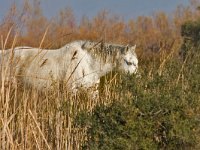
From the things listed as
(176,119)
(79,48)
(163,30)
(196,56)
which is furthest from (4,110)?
(163,30)

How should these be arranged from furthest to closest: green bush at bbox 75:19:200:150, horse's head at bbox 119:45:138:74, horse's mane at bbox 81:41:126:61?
1. horse's head at bbox 119:45:138:74
2. horse's mane at bbox 81:41:126:61
3. green bush at bbox 75:19:200:150

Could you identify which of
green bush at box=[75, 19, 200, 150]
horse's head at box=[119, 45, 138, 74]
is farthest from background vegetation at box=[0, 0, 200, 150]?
horse's head at box=[119, 45, 138, 74]

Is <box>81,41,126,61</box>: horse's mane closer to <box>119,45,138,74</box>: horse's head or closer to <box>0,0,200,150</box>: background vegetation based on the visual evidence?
<box>119,45,138,74</box>: horse's head

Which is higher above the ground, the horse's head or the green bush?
the horse's head

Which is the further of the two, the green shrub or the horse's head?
the horse's head

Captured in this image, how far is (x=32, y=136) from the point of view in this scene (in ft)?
13.0

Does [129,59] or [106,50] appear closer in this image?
[106,50]

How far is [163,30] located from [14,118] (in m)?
20.7

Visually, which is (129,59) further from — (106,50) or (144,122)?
(144,122)

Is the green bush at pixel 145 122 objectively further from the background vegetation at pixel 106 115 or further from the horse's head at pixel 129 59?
the horse's head at pixel 129 59

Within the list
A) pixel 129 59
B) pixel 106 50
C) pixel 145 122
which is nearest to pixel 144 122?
pixel 145 122

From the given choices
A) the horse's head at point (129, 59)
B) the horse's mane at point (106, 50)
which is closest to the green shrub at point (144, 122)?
the horse's mane at point (106, 50)

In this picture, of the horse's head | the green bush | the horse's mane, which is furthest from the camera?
the horse's head

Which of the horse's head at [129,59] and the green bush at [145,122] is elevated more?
the horse's head at [129,59]
